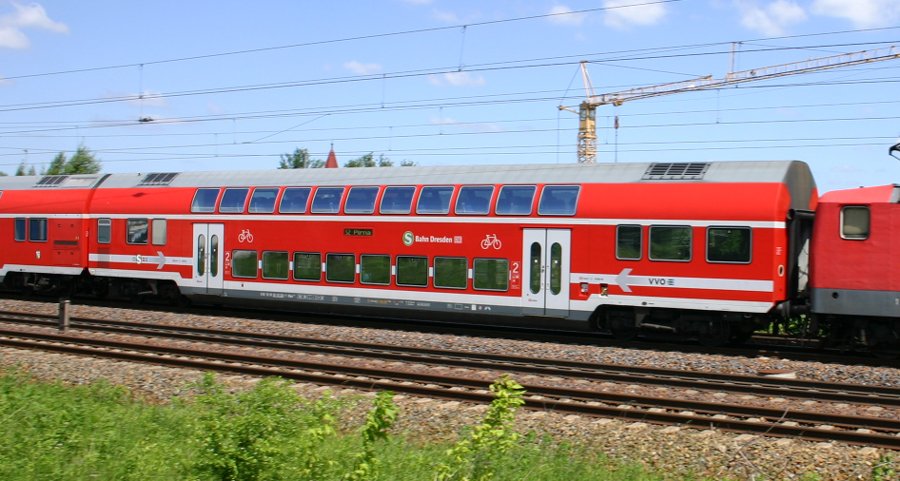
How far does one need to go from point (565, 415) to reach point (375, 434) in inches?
187

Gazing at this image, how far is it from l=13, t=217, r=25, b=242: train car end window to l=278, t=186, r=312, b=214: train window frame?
9.70 meters

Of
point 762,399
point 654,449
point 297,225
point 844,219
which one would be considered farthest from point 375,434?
point 297,225

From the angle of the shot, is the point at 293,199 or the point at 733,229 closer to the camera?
the point at 733,229

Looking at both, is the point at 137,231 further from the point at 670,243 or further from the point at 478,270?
the point at 670,243

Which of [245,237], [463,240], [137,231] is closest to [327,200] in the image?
[245,237]

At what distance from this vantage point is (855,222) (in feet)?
49.3

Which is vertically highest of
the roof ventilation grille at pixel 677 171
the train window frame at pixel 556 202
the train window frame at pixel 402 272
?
the roof ventilation grille at pixel 677 171

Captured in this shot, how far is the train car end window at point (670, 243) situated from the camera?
1612cm

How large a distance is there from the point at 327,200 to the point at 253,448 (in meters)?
13.5

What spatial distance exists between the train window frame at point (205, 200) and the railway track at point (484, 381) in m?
4.09

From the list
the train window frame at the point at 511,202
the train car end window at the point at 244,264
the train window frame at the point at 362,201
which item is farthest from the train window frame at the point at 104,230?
the train window frame at the point at 511,202

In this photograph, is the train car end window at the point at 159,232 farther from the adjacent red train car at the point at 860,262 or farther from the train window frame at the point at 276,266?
the adjacent red train car at the point at 860,262

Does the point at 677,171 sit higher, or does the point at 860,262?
the point at 677,171

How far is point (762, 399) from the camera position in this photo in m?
11.8
